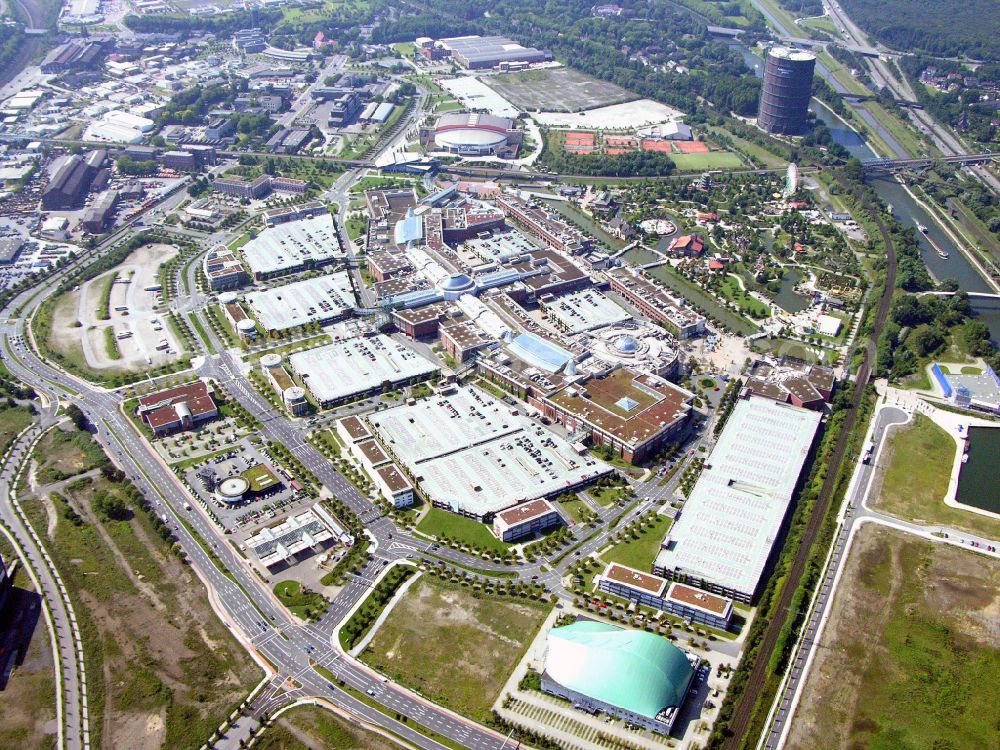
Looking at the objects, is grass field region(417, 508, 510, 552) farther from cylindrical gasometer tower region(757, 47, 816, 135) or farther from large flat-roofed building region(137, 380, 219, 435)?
cylindrical gasometer tower region(757, 47, 816, 135)

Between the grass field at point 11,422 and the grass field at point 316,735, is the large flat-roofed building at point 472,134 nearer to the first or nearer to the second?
the grass field at point 11,422

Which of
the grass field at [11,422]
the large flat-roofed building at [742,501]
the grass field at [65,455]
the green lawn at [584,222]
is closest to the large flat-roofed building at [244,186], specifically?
the green lawn at [584,222]

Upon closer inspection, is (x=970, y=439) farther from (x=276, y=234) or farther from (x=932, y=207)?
(x=276, y=234)

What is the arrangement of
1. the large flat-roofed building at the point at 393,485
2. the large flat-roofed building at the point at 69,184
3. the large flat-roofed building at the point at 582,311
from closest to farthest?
1. the large flat-roofed building at the point at 393,485
2. the large flat-roofed building at the point at 582,311
3. the large flat-roofed building at the point at 69,184

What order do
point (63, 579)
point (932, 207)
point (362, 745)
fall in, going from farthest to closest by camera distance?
point (932, 207) → point (63, 579) → point (362, 745)

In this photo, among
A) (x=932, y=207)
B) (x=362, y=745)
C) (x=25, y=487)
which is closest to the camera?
(x=362, y=745)

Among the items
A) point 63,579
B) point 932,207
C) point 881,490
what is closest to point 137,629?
point 63,579
